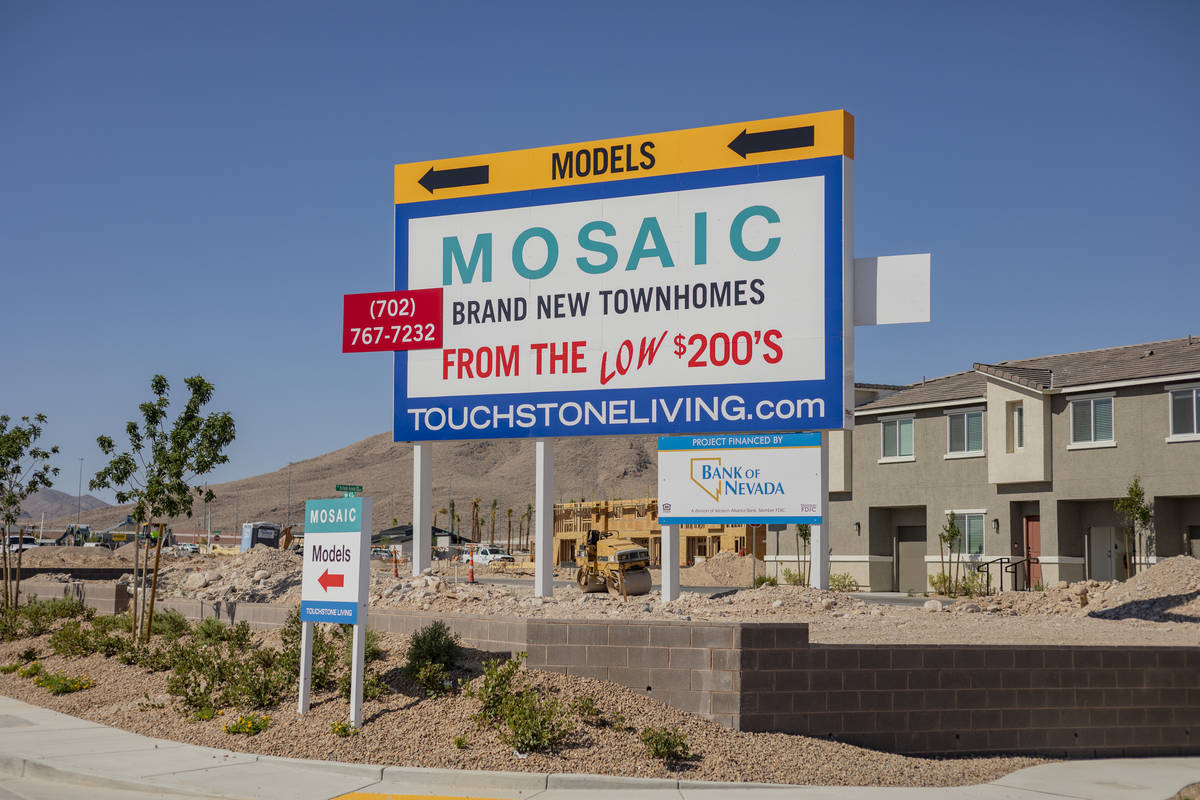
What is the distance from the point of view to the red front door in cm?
3619

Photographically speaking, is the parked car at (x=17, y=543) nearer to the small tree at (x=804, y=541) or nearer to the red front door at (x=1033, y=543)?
the small tree at (x=804, y=541)

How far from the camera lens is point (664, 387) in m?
20.4

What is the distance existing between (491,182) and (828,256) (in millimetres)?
7057

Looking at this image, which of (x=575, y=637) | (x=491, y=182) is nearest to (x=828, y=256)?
(x=491, y=182)

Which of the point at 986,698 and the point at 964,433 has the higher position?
the point at 964,433

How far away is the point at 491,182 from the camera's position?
2219cm

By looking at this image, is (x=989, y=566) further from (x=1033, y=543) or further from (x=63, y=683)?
(x=63, y=683)

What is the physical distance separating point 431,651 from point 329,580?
1613 millimetres

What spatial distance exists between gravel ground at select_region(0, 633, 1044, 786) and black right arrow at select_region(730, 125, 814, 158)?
10.9 meters

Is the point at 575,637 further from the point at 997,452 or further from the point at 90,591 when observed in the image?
the point at 997,452

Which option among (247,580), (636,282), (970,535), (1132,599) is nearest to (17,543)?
(247,580)

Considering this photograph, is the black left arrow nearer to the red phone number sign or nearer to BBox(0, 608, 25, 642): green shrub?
the red phone number sign

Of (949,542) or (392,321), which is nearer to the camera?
(392,321)

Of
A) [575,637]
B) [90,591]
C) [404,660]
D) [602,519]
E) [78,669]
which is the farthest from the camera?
[602,519]
